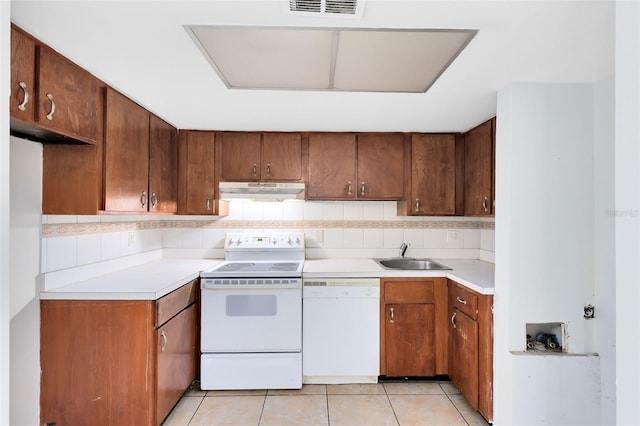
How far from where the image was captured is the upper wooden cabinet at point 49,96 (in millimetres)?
1270

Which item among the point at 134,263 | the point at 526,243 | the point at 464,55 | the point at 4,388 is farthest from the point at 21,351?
the point at 526,243

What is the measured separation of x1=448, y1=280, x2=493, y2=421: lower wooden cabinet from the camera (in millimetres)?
1971

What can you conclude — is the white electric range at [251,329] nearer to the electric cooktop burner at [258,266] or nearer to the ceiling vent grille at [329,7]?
the electric cooktop burner at [258,266]

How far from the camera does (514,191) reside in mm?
1777

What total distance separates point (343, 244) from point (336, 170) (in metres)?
0.73

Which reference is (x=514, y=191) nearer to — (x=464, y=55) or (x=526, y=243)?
(x=526, y=243)

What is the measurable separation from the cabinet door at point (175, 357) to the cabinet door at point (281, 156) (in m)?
1.23

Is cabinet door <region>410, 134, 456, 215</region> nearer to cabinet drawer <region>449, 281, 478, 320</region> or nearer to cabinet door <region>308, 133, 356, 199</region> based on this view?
cabinet door <region>308, 133, 356, 199</region>

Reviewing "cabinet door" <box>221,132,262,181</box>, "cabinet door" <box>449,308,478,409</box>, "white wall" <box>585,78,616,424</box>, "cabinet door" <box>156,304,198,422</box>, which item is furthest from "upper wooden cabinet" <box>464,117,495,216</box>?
"cabinet door" <box>156,304,198,422</box>

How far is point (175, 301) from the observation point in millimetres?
2080

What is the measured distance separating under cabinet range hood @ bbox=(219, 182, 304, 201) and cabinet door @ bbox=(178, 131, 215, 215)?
0.79 ft

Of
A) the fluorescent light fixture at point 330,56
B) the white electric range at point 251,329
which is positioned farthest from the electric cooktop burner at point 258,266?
the fluorescent light fixture at point 330,56

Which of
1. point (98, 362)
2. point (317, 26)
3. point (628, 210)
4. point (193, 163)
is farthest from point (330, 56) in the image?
point (98, 362)

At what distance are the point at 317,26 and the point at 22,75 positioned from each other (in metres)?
1.18
